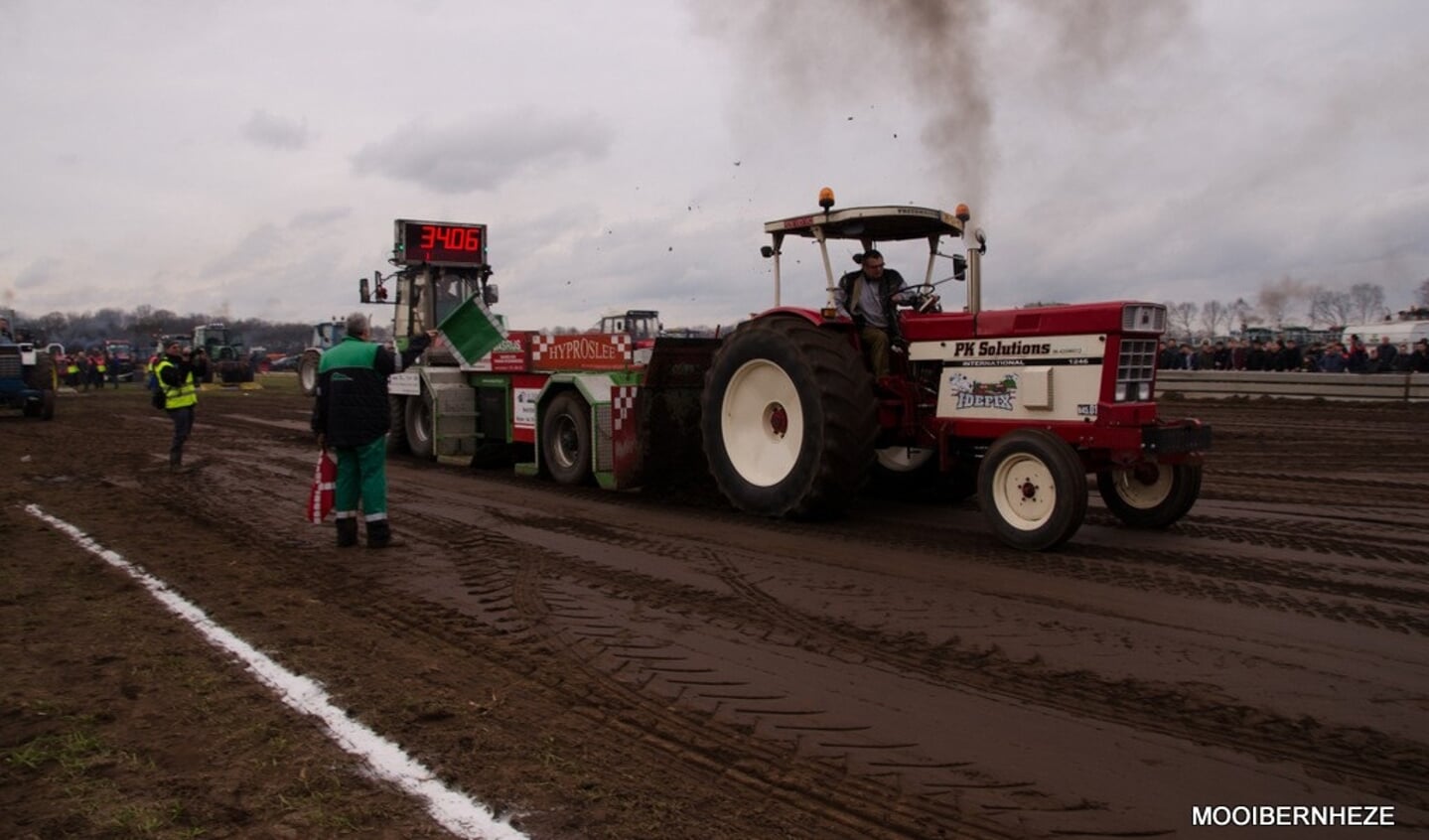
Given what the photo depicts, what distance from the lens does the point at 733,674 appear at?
4.44 m

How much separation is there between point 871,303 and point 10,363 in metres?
18.7

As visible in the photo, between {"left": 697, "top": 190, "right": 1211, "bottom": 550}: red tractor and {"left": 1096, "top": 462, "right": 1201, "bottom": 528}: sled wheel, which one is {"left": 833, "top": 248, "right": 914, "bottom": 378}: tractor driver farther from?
{"left": 1096, "top": 462, "right": 1201, "bottom": 528}: sled wheel

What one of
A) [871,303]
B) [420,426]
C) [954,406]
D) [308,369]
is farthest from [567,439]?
[308,369]

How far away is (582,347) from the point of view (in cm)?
1049

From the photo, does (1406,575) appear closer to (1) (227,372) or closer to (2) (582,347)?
(2) (582,347)

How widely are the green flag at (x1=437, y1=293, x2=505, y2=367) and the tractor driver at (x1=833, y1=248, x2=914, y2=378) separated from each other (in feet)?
14.7

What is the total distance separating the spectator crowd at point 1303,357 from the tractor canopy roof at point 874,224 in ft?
43.0

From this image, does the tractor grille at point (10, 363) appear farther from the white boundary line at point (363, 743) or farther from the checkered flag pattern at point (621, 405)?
the white boundary line at point (363, 743)

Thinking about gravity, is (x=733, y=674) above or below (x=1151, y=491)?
below

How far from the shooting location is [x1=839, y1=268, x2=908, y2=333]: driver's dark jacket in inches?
326

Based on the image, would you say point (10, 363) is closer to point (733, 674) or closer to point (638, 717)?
point (733, 674)

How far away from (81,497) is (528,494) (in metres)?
4.21

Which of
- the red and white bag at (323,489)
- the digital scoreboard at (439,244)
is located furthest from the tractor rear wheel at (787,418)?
the digital scoreboard at (439,244)

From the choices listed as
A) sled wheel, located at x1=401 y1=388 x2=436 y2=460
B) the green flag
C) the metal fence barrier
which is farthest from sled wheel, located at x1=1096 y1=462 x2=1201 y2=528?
the metal fence barrier
